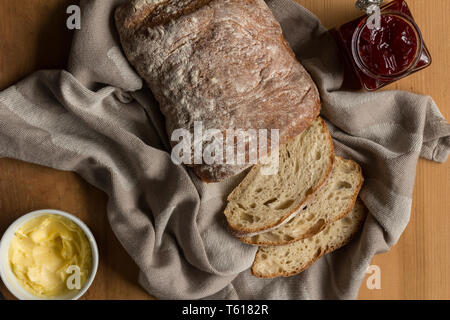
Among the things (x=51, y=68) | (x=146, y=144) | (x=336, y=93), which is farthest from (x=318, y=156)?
(x=51, y=68)

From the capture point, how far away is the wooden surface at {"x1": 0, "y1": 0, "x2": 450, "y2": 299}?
1598mm

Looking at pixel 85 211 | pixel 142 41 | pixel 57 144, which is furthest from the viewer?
pixel 85 211

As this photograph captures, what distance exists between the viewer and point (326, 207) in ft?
5.40

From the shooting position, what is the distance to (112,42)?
1521 mm

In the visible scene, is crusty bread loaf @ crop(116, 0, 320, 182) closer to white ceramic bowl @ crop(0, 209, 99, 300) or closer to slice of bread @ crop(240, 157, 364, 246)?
slice of bread @ crop(240, 157, 364, 246)

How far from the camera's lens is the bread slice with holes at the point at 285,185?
1.59 metres

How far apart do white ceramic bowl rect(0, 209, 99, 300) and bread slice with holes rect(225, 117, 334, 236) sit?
0.50m

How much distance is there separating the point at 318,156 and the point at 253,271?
0.50 m

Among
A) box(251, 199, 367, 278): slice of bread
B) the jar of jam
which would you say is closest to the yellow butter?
box(251, 199, 367, 278): slice of bread

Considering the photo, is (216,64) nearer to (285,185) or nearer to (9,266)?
(285,185)

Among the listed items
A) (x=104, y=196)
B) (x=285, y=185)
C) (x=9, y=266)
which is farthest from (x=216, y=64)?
(x=9, y=266)

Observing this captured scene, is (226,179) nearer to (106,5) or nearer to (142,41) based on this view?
(142,41)

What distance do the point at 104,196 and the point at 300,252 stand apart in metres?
0.77

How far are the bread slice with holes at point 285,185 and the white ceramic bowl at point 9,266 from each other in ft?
1.63
